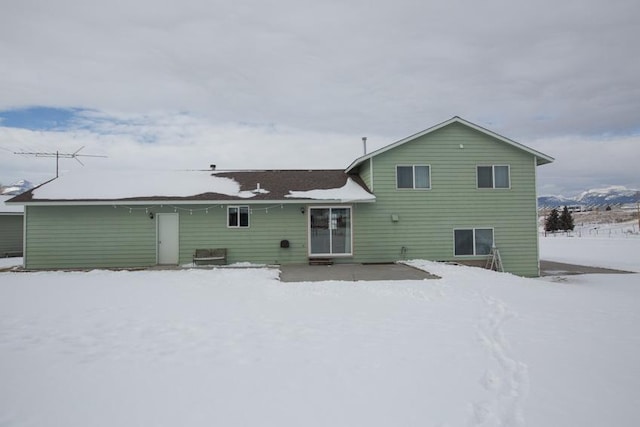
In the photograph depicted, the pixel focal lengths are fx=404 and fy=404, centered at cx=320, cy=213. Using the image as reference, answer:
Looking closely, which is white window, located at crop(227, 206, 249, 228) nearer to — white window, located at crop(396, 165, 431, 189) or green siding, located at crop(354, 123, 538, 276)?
green siding, located at crop(354, 123, 538, 276)

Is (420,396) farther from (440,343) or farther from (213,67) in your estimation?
(213,67)

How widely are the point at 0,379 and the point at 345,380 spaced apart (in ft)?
12.0

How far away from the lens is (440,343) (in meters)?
5.59

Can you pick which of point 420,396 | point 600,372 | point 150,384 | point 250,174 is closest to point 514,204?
point 250,174

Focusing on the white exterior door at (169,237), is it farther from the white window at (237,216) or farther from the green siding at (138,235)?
the white window at (237,216)

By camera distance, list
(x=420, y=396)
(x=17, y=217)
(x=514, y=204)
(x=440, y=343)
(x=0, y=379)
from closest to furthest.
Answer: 1. (x=420, y=396)
2. (x=0, y=379)
3. (x=440, y=343)
4. (x=514, y=204)
5. (x=17, y=217)

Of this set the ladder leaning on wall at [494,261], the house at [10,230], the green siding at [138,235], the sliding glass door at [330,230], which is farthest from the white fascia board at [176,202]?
the house at [10,230]

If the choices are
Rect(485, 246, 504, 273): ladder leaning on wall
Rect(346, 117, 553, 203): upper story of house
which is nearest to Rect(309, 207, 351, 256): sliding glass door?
Rect(346, 117, 553, 203): upper story of house

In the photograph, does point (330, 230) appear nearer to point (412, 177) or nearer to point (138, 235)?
point (412, 177)

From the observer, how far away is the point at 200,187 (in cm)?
1568

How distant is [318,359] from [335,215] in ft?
34.1

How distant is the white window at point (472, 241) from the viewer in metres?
15.4

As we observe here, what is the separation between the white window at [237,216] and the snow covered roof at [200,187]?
0.47m

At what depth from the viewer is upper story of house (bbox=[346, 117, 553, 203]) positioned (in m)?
15.3
